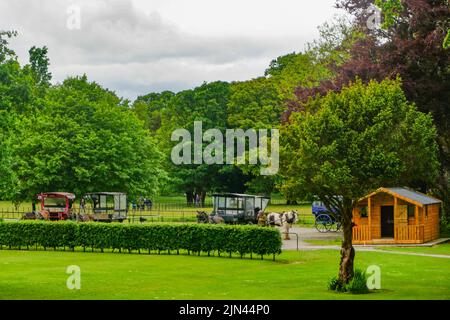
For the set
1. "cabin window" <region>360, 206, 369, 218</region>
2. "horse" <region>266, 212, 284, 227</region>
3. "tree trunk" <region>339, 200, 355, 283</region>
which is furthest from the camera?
"horse" <region>266, 212, 284, 227</region>

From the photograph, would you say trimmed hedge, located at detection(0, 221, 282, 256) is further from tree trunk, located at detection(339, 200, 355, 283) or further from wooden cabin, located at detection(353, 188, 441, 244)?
tree trunk, located at detection(339, 200, 355, 283)

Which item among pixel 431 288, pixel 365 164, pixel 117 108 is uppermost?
pixel 117 108

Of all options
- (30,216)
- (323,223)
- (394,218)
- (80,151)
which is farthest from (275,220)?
(80,151)

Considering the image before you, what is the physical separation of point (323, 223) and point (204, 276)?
85.3 ft

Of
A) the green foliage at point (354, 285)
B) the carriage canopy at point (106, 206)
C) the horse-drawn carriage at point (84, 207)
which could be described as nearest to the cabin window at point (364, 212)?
the horse-drawn carriage at point (84, 207)

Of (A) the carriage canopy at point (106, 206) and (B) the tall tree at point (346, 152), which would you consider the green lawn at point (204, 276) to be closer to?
(B) the tall tree at point (346, 152)

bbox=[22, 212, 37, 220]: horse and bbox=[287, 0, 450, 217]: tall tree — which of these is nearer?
bbox=[287, 0, 450, 217]: tall tree

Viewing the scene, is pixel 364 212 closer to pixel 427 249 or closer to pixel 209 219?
pixel 427 249

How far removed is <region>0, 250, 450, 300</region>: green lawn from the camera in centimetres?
2302

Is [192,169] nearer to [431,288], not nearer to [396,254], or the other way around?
[396,254]

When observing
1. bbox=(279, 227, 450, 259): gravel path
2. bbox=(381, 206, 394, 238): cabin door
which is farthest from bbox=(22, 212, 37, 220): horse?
bbox=(381, 206, 394, 238): cabin door

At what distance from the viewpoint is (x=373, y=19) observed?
5016 centimetres

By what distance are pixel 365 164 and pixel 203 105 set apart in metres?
73.7
